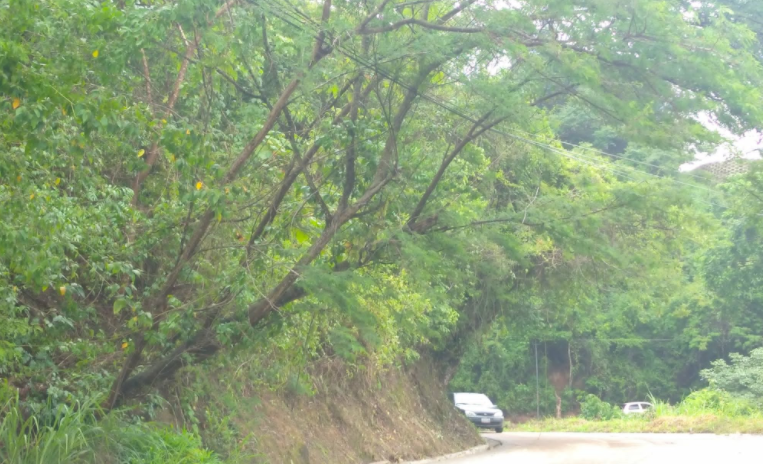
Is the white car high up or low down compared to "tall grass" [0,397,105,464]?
down

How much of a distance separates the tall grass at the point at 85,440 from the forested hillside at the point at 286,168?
100mm

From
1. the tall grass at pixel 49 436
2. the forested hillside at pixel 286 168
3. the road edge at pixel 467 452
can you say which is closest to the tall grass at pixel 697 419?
the road edge at pixel 467 452

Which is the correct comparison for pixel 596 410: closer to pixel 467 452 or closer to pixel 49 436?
pixel 467 452

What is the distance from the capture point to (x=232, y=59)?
983 cm

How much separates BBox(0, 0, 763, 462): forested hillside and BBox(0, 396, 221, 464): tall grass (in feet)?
0.33

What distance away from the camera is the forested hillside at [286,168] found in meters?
8.46

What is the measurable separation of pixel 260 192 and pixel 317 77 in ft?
6.39

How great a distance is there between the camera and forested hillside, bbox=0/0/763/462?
27.8 ft

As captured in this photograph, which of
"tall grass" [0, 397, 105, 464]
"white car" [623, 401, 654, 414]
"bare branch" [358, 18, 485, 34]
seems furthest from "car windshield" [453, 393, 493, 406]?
"tall grass" [0, 397, 105, 464]

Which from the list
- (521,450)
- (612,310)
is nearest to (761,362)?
(612,310)

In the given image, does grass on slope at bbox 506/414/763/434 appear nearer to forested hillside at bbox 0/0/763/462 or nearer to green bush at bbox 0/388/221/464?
forested hillside at bbox 0/0/763/462

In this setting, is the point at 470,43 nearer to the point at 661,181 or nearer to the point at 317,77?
the point at 317,77

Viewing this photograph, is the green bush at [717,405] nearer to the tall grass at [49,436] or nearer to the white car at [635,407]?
the white car at [635,407]

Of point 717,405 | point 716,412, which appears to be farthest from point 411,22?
point 717,405
